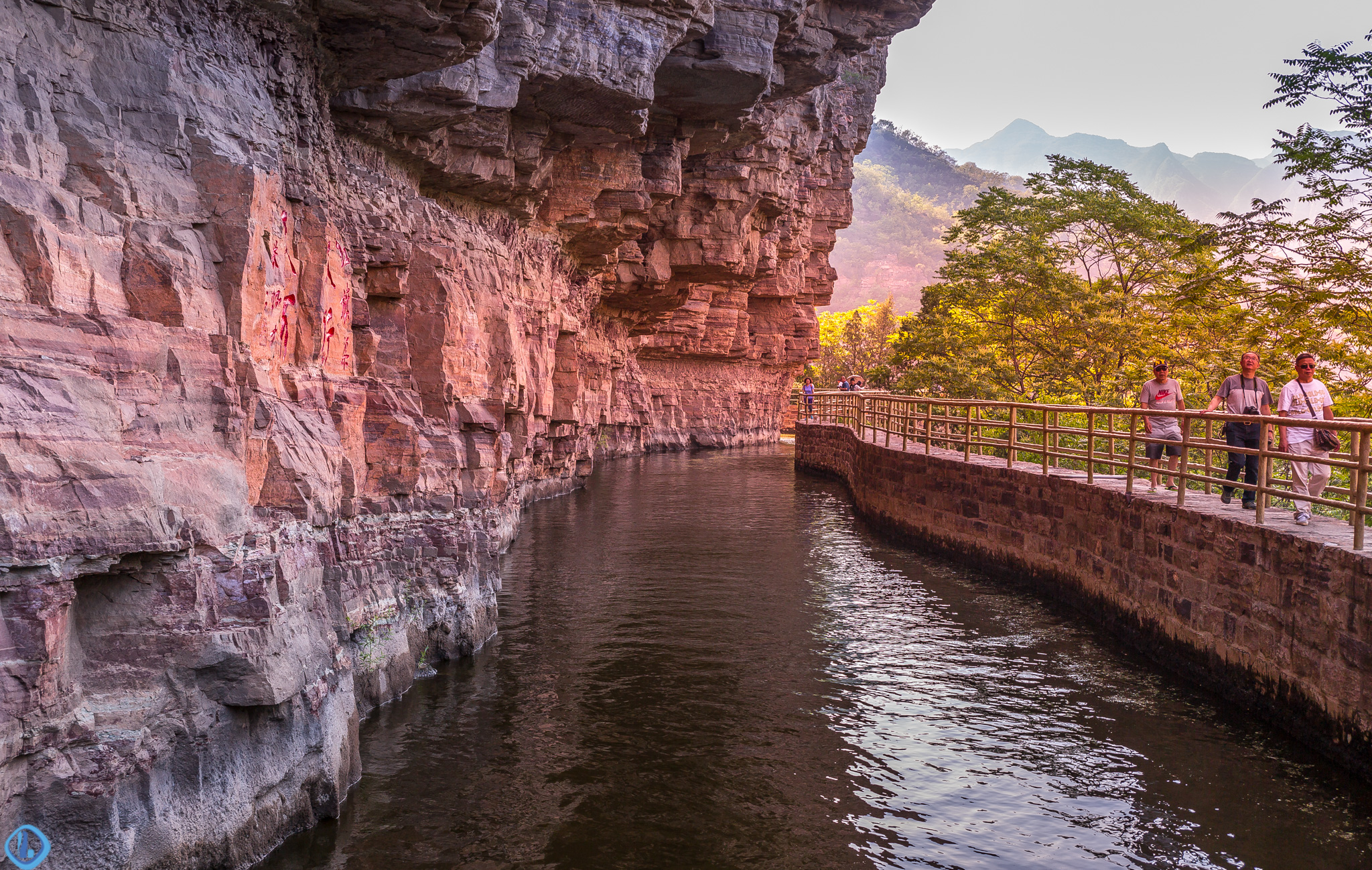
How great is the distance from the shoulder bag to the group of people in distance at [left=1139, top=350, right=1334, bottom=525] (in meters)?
0.02

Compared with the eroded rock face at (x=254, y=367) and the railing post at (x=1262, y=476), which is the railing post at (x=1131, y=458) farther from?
the eroded rock face at (x=254, y=367)

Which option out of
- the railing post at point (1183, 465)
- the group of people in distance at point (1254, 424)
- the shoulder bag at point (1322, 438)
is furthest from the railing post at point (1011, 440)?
the shoulder bag at point (1322, 438)

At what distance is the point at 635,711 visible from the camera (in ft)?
33.4

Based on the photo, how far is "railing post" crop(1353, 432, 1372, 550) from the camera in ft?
27.7

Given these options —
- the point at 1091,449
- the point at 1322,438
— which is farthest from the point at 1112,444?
the point at 1322,438

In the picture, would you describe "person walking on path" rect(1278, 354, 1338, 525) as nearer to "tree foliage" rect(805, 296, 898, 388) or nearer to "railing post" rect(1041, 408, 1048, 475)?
"railing post" rect(1041, 408, 1048, 475)

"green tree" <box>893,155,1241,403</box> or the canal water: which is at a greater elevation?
"green tree" <box>893,155,1241,403</box>

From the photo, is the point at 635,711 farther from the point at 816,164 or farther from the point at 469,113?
the point at 816,164

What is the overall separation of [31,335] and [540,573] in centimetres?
1151

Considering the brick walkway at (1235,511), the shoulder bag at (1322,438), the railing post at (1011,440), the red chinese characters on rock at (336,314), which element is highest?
the red chinese characters on rock at (336,314)

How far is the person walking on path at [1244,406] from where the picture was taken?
11586 millimetres

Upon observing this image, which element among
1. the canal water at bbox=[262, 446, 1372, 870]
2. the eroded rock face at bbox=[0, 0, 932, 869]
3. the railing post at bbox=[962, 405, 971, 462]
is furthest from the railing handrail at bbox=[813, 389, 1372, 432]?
the eroded rock face at bbox=[0, 0, 932, 869]

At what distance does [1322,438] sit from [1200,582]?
191cm

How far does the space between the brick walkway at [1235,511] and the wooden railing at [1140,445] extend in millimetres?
138
